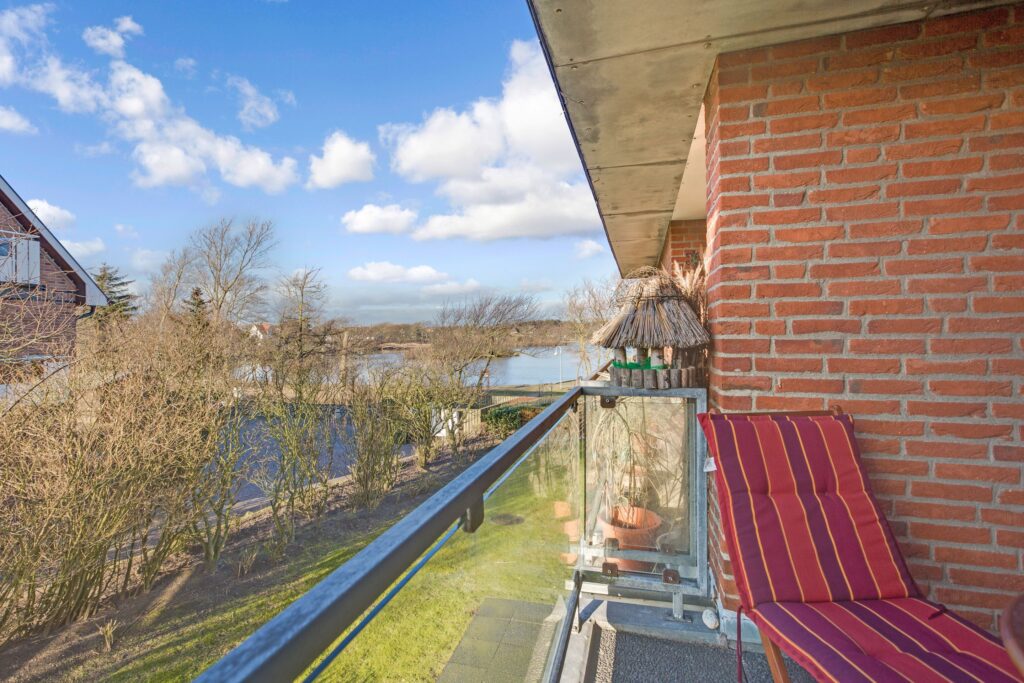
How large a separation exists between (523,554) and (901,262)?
6.25 feet

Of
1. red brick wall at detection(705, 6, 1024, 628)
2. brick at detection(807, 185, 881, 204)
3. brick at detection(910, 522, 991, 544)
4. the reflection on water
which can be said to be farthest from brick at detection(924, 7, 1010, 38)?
the reflection on water

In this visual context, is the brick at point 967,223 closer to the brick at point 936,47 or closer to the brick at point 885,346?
the brick at point 885,346

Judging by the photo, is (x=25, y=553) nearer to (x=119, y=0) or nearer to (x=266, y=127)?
(x=119, y=0)

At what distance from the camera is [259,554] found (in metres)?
6.43

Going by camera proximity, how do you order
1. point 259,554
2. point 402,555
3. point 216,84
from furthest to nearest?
point 216,84
point 259,554
point 402,555

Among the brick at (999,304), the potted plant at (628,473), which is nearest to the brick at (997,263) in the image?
the brick at (999,304)

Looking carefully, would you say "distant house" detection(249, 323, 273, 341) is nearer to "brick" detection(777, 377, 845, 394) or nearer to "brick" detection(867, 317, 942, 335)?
"brick" detection(777, 377, 845, 394)

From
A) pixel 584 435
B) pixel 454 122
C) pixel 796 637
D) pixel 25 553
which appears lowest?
pixel 25 553

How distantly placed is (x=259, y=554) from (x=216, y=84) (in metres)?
14.0

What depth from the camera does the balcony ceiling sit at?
71.5 inches

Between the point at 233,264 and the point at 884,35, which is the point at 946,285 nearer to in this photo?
the point at 884,35

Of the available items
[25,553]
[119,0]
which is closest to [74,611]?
[25,553]

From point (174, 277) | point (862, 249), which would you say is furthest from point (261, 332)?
point (862, 249)

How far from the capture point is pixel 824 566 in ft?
5.55
